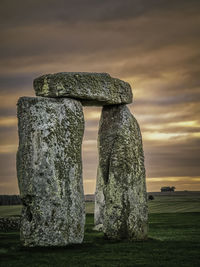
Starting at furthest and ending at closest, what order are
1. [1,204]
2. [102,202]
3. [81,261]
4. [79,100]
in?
[1,204] → [102,202] → [79,100] → [81,261]

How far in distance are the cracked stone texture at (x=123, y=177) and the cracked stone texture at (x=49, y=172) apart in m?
1.49

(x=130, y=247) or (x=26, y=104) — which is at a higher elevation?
(x=26, y=104)

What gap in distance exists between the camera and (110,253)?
12.5 metres

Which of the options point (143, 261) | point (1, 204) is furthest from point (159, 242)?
point (1, 204)

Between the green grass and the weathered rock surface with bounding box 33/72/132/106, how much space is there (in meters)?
4.45

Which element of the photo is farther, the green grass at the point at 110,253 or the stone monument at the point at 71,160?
the stone monument at the point at 71,160

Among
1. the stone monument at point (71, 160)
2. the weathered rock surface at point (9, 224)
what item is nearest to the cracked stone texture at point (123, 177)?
the stone monument at point (71, 160)

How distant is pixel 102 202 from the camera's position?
19.0 metres

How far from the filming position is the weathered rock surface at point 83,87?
14336 mm

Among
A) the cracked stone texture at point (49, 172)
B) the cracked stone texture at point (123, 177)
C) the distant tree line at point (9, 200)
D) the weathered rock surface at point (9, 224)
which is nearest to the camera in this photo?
the cracked stone texture at point (49, 172)

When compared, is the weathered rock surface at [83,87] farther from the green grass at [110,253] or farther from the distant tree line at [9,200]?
the distant tree line at [9,200]

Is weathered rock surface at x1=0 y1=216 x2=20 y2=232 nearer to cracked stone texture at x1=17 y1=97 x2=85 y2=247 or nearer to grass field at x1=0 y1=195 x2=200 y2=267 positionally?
grass field at x1=0 y1=195 x2=200 y2=267

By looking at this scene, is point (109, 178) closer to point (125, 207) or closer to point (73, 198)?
point (125, 207)

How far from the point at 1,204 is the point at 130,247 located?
22.0m
